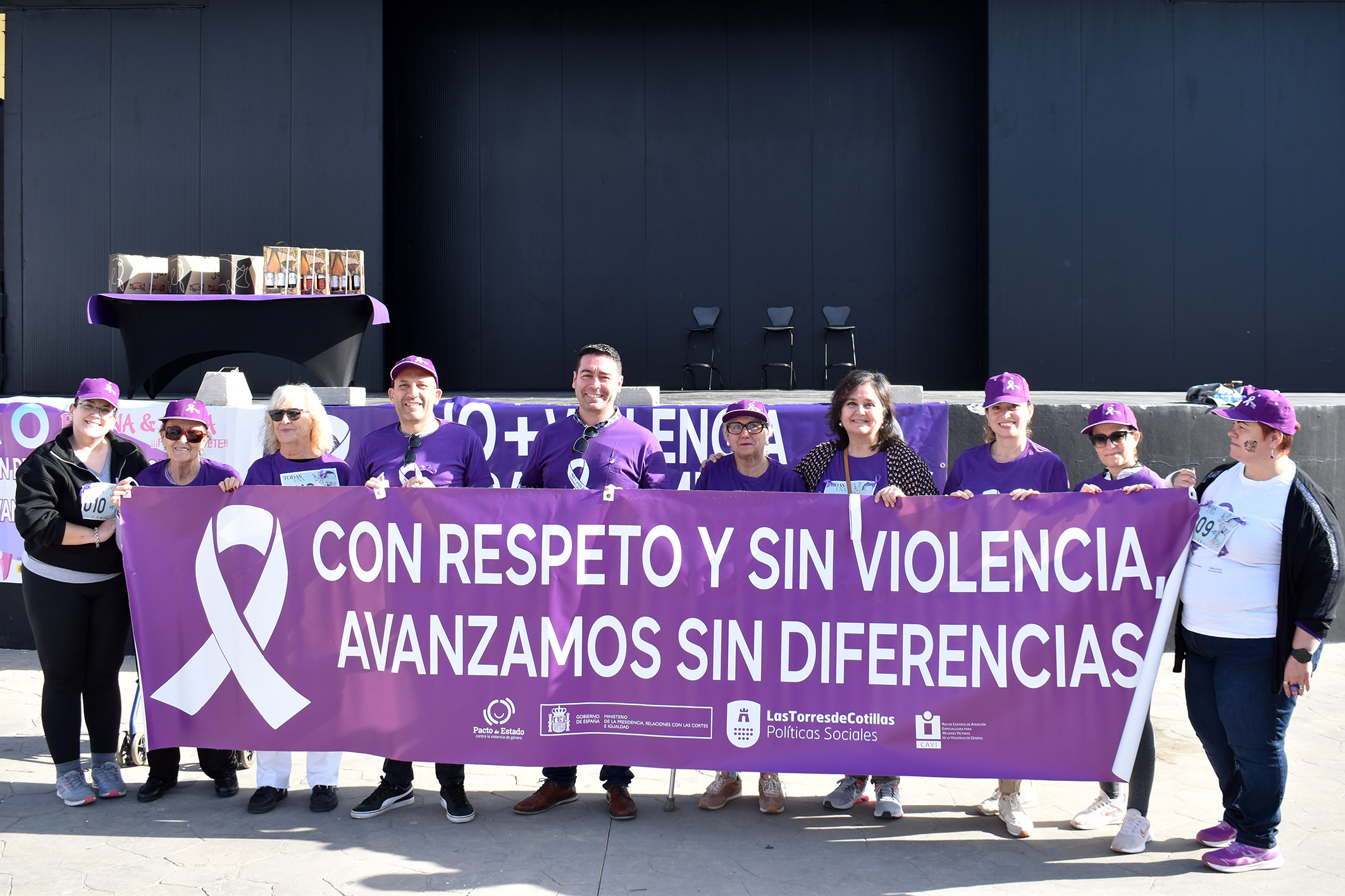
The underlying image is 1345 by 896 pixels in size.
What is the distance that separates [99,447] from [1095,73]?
468 inches

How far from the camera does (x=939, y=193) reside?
13773mm

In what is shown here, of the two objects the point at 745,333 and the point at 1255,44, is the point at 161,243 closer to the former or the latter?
the point at 745,333

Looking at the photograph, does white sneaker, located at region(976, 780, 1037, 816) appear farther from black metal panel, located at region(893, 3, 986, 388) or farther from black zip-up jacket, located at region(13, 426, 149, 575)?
black metal panel, located at region(893, 3, 986, 388)

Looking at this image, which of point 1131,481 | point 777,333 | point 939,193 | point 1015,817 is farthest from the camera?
point 777,333

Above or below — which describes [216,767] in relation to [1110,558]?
below

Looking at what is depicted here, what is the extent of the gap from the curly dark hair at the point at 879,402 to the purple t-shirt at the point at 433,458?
55.2 inches

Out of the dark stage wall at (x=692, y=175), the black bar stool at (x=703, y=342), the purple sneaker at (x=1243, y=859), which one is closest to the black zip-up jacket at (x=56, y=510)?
the purple sneaker at (x=1243, y=859)

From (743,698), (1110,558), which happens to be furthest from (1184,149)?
(743,698)

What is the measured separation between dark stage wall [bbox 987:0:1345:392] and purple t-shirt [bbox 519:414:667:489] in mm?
9340

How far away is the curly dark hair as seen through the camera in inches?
158

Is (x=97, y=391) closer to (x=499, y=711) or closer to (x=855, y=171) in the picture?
(x=499, y=711)

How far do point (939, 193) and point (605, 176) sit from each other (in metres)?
4.39

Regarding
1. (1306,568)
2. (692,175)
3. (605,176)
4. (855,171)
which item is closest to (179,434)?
(1306,568)

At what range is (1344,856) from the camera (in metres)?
3.62
